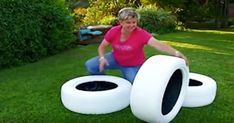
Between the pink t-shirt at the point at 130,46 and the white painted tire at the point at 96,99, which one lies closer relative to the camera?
the white painted tire at the point at 96,99

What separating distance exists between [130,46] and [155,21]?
34.1 feet

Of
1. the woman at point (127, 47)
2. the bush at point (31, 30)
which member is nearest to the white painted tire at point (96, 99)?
the woman at point (127, 47)

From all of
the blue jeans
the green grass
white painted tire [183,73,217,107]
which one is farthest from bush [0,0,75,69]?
white painted tire [183,73,217,107]

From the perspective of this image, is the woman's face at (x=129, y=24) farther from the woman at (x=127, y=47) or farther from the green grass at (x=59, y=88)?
the green grass at (x=59, y=88)

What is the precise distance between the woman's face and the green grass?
101 centimetres

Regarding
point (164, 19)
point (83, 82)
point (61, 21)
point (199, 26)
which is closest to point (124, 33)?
point (83, 82)

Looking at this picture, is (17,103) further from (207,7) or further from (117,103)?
(207,7)

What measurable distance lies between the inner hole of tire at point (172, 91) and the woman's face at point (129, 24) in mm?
787

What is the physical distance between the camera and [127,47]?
497cm

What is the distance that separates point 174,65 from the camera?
424 cm

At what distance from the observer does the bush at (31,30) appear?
7859 mm

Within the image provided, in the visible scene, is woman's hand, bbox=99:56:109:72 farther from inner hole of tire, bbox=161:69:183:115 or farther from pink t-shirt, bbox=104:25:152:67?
inner hole of tire, bbox=161:69:183:115

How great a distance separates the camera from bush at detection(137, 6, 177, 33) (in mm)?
15023

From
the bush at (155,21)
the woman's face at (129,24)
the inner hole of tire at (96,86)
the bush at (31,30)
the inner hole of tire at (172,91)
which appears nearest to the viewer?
the inner hole of tire at (172,91)
